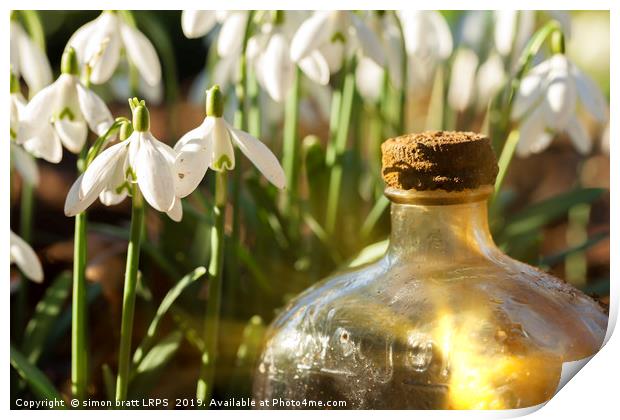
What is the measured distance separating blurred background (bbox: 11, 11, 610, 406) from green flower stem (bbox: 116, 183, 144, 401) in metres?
0.05

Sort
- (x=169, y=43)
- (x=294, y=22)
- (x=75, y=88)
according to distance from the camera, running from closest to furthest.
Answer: (x=75, y=88)
(x=294, y=22)
(x=169, y=43)

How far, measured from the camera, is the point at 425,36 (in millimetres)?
931

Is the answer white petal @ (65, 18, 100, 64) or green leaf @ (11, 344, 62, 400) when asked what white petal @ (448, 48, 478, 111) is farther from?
green leaf @ (11, 344, 62, 400)

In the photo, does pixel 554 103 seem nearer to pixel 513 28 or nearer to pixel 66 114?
pixel 513 28

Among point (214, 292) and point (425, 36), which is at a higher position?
point (425, 36)

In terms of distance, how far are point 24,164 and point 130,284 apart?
0.76 feet

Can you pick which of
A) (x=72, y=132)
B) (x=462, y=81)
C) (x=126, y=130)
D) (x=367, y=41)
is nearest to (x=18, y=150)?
(x=72, y=132)

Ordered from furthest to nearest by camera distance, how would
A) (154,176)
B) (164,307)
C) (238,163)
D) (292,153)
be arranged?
(292,153)
(238,163)
(164,307)
(154,176)

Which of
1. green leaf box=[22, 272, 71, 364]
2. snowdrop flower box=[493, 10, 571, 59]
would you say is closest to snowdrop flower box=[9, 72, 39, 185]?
green leaf box=[22, 272, 71, 364]

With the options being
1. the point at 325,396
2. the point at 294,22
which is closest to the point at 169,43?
the point at 294,22

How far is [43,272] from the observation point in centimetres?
94

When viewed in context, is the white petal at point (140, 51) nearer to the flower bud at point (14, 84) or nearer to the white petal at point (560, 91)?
the flower bud at point (14, 84)
